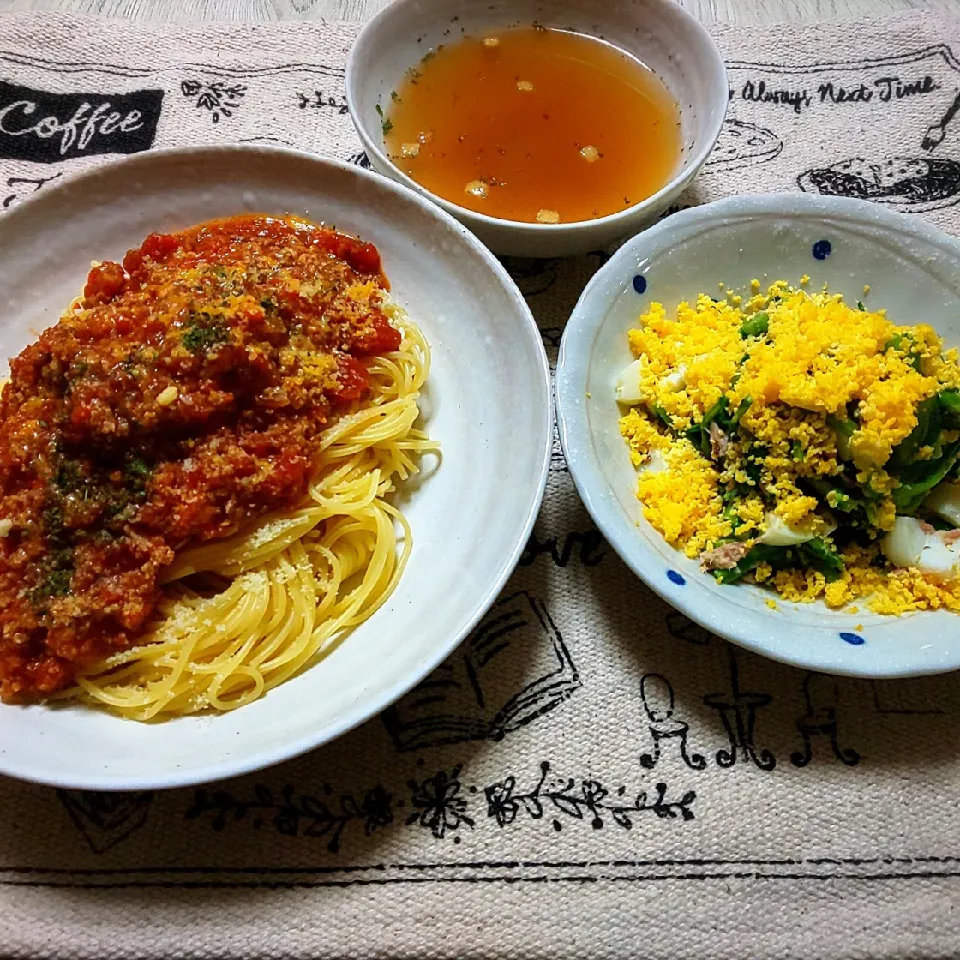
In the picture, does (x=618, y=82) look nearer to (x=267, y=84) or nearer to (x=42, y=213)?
(x=267, y=84)

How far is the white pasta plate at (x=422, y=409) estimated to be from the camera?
5.74ft

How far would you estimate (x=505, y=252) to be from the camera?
2.58 metres

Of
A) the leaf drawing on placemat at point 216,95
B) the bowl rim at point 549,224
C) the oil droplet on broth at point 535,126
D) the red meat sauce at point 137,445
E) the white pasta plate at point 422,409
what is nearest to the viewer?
the white pasta plate at point 422,409

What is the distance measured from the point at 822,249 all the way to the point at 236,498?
76.0 inches

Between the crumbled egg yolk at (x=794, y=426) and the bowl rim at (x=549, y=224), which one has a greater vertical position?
the bowl rim at (x=549, y=224)

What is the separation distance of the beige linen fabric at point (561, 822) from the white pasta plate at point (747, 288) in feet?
0.76

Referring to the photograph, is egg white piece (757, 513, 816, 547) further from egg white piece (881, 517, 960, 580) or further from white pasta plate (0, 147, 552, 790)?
white pasta plate (0, 147, 552, 790)

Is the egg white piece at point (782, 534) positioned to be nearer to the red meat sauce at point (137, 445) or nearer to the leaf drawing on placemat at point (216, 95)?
the red meat sauce at point (137, 445)

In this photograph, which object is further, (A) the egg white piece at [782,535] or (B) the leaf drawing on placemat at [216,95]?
(B) the leaf drawing on placemat at [216,95]

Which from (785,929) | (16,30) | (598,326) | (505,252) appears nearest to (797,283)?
(598,326)

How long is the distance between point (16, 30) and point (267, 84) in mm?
1100

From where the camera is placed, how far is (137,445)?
75.5 inches

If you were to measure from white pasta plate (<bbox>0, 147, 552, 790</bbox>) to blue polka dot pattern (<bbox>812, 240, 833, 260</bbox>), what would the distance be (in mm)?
1010

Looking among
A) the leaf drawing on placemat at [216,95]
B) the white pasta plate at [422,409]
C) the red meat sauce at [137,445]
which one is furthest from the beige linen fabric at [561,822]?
the leaf drawing on placemat at [216,95]
